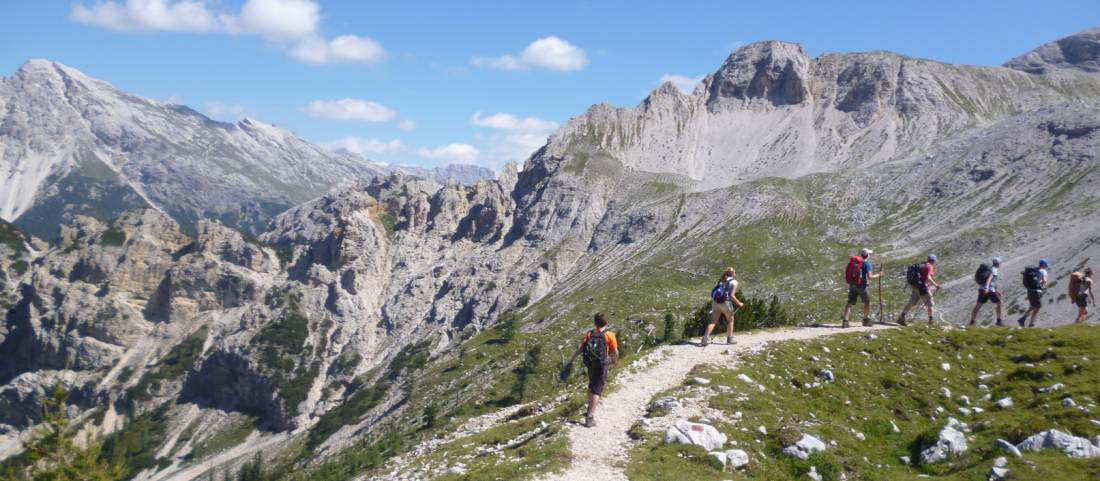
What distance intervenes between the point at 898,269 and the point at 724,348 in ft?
374

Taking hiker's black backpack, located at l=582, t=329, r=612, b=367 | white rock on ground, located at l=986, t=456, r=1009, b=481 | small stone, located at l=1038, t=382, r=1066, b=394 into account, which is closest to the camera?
white rock on ground, located at l=986, t=456, r=1009, b=481

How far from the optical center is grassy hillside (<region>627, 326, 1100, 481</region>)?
20.8 m

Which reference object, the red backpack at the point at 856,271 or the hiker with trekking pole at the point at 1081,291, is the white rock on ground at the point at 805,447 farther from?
the hiker with trekking pole at the point at 1081,291

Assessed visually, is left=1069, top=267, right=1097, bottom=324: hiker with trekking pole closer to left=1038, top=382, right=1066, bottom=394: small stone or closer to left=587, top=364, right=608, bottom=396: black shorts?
left=1038, top=382, right=1066, bottom=394: small stone

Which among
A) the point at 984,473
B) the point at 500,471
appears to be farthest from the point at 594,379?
the point at 984,473

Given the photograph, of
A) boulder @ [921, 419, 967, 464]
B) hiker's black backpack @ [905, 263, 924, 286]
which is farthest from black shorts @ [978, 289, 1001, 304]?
boulder @ [921, 419, 967, 464]

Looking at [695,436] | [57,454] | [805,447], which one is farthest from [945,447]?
[57,454]

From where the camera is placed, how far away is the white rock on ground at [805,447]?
21.8 metres

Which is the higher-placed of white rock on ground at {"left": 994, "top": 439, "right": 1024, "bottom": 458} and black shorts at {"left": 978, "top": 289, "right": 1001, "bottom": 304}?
black shorts at {"left": 978, "top": 289, "right": 1001, "bottom": 304}

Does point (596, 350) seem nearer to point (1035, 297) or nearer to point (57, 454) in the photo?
point (57, 454)

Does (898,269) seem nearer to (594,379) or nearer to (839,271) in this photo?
(839,271)

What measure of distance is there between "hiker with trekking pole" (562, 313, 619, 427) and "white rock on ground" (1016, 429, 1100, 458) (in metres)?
13.3

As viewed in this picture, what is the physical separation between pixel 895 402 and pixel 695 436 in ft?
34.7

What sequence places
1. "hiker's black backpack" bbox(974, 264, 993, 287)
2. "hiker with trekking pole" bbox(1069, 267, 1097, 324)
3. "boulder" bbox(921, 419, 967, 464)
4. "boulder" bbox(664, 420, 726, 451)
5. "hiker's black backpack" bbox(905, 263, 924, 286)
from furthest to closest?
"hiker's black backpack" bbox(905, 263, 924, 286) < "hiker's black backpack" bbox(974, 264, 993, 287) < "hiker with trekking pole" bbox(1069, 267, 1097, 324) < "boulder" bbox(921, 419, 967, 464) < "boulder" bbox(664, 420, 726, 451)
